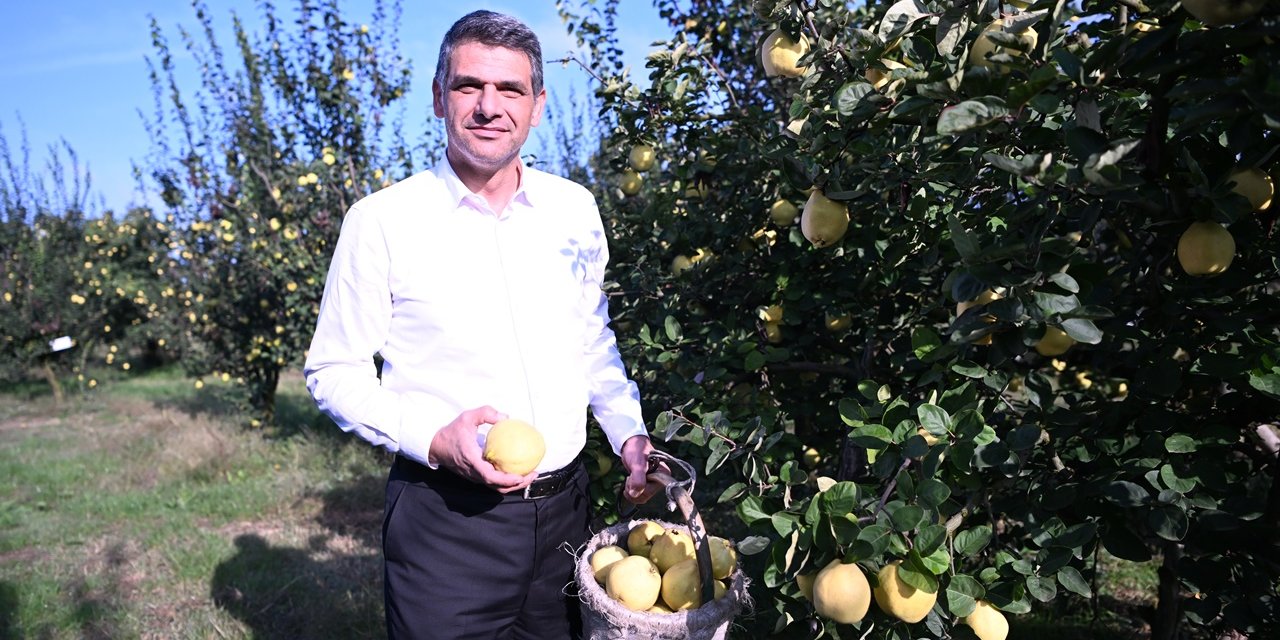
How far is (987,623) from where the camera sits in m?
1.37

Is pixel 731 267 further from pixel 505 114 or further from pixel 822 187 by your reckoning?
pixel 505 114

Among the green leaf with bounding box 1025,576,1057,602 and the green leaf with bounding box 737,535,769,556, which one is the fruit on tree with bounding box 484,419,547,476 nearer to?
the green leaf with bounding box 737,535,769,556

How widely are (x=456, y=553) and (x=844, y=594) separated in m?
0.82

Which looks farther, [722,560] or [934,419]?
[722,560]

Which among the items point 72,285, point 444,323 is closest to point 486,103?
point 444,323

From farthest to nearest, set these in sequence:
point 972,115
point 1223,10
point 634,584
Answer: point 634,584
point 972,115
point 1223,10

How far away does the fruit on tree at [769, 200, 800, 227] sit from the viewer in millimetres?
2098

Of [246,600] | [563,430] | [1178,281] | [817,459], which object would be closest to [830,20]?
[1178,281]

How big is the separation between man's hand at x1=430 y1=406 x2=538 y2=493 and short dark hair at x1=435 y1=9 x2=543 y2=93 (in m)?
0.70

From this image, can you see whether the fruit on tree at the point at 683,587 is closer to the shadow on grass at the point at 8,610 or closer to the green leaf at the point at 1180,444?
the green leaf at the point at 1180,444

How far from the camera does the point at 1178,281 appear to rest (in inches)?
58.2

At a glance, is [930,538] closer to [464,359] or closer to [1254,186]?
[1254,186]

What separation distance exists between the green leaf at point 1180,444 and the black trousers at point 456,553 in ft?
3.77

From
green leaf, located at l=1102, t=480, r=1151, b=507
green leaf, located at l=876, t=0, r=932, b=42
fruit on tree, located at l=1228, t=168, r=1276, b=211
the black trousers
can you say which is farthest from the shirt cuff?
fruit on tree, located at l=1228, t=168, r=1276, b=211
